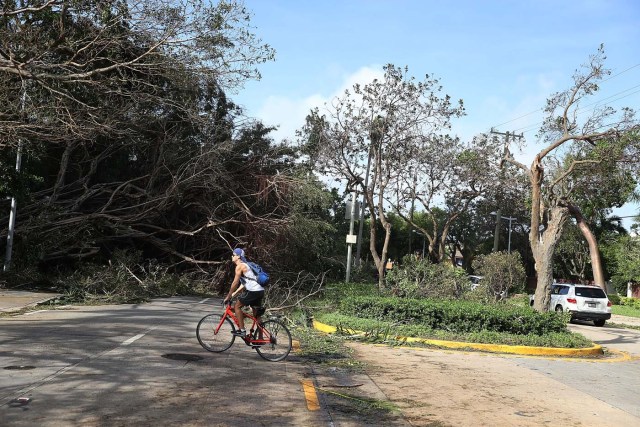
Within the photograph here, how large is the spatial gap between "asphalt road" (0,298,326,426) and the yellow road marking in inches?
3.2

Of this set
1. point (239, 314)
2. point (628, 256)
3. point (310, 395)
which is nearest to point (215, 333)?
point (239, 314)

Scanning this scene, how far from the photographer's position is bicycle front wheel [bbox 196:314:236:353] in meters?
9.73

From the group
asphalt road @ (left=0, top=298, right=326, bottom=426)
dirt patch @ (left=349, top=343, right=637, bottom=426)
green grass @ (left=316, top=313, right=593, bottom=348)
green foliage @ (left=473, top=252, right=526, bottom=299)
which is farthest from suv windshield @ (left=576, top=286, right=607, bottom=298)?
asphalt road @ (left=0, top=298, right=326, bottom=426)

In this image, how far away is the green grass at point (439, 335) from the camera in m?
12.6

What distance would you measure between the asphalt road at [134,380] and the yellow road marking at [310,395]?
0.27 ft

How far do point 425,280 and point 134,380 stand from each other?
37.3ft

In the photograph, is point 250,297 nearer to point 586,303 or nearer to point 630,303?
point 586,303

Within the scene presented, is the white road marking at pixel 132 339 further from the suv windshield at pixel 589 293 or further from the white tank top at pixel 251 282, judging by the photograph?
the suv windshield at pixel 589 293

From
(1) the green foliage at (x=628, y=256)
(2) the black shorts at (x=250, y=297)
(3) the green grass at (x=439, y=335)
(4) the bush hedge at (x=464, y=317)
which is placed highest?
(1) the green foliage at (x=628, y=256)

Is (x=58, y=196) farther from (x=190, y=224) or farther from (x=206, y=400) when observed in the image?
(x=206, y=400)

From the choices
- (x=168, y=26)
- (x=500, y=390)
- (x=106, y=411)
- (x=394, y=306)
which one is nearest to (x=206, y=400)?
(x=106, y=411)

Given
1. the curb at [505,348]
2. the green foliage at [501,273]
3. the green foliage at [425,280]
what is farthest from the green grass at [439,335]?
the green foliage at [501,273]

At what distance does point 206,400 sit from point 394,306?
8010 mm

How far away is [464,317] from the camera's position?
13.4m
